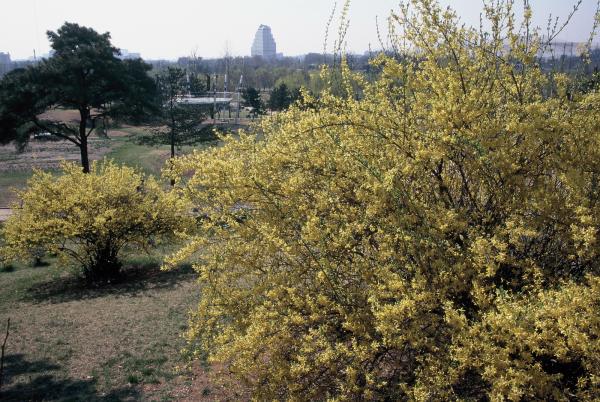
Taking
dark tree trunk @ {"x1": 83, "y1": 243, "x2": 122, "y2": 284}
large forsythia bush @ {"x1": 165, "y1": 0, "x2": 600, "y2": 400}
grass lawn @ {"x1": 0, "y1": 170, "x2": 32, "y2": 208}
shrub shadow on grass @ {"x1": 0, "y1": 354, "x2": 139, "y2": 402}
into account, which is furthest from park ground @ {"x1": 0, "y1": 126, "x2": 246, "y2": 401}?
grass lawn @ {"x1": 0, "y1": 170, "x2": 32, "y2": 208}

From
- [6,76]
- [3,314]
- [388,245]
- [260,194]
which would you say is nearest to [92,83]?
[6,76]

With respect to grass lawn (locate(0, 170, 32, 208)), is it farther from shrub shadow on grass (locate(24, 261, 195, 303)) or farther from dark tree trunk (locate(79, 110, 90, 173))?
shrub shadow on grass (locate(24, 261, 195, 303))

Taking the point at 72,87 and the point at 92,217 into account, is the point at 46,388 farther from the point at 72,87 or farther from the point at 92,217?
the point at 72,87

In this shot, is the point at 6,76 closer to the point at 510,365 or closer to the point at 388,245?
the point at 388,245

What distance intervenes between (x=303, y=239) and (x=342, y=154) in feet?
3.32

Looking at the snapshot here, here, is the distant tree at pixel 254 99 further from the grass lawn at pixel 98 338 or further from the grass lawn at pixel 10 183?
the grass lawn at pixel 98 338

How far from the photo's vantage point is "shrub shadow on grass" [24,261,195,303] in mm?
13000

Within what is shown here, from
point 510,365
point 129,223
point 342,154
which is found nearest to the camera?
point 510,365

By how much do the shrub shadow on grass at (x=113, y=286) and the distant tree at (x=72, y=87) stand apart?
1107 cm

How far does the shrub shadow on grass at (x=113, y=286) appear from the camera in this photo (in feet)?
42.7

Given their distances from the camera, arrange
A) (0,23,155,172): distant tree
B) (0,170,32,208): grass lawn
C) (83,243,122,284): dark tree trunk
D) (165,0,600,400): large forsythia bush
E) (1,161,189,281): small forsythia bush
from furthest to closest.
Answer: (0,170,32,208): grass lawn < (0,23,155,172): distant tree < (83,243,122,284): dark tree trunk < (1,161,189,281): small forsythia bush < (165,0,600,400): large forsythia bush

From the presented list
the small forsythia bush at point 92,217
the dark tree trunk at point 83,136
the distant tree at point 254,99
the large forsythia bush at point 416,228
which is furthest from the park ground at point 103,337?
the distant tree at point 254,99

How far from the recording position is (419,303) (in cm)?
459

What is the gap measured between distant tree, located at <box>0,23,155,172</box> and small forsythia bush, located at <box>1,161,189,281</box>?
33.9ft
